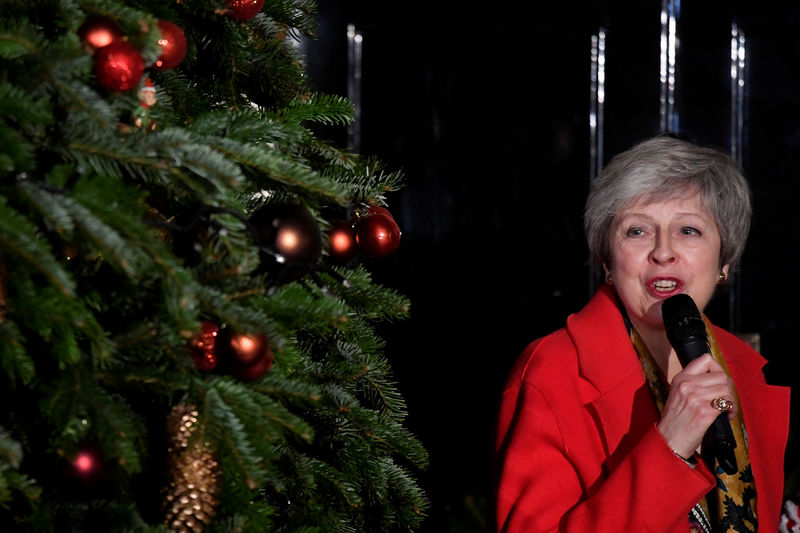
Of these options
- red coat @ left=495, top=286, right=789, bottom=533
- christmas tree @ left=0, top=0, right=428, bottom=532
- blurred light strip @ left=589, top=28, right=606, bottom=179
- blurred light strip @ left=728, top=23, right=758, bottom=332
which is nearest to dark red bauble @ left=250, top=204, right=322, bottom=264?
christmas tree @ left=0, top=0, right=428, bottom=532

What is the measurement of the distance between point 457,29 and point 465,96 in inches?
7.9

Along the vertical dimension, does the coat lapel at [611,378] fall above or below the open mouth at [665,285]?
below

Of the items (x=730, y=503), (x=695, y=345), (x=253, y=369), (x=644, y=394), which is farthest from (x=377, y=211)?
(x=730, y=503)

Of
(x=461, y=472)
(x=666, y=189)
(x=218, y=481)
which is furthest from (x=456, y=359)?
(x=218, y=481)

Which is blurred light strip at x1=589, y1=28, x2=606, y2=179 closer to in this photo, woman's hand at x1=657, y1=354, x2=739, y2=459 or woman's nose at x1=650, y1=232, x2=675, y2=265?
woman's nose at x1=650, y1=232, x2=675, y2=265

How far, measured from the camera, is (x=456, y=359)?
8.91ft

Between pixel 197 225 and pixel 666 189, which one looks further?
pixel 666 189

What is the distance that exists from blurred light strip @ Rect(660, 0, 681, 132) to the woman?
0.89 m

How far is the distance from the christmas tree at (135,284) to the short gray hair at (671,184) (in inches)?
32.8

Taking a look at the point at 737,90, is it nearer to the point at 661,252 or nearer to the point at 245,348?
the point at 661,252

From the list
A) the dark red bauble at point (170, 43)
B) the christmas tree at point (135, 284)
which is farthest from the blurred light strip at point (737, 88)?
the dark red bauble at point (170, 43)

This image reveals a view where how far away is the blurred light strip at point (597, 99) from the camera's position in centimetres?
267

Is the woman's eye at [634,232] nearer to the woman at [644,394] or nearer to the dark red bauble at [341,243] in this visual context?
the woman at [644,394]

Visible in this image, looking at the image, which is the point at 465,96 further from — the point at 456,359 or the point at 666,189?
the point at 666,189
